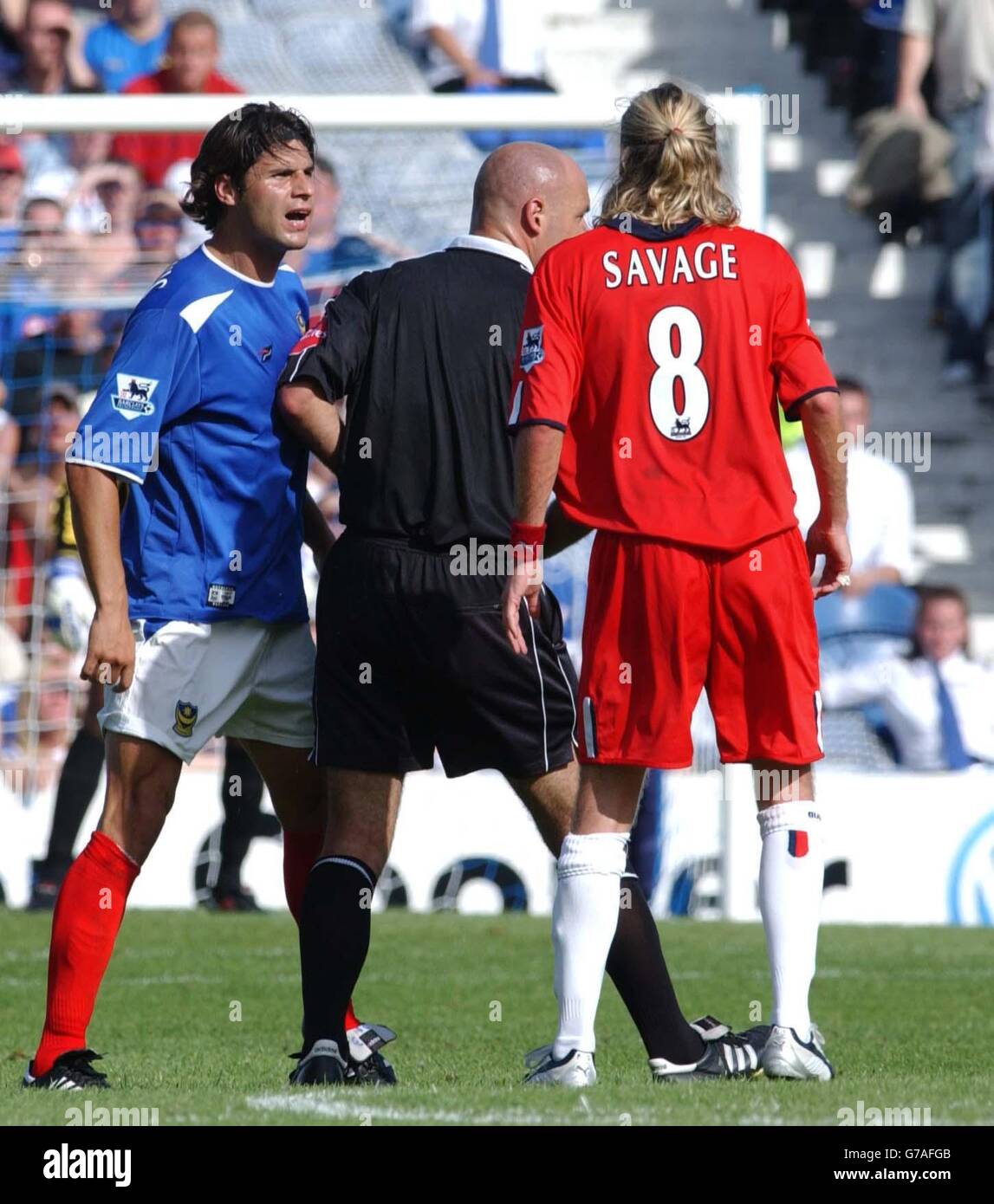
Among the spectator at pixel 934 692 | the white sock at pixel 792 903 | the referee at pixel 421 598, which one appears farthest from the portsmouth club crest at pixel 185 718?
the spectator at pixel 934 692

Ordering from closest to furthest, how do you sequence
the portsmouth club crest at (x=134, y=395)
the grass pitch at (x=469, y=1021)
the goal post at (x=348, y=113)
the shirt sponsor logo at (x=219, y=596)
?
the grass pitch at (x=469, y=1021), the portsmouth club crest at (x=134, y=395), the shirt sponsor logo at (x=219, y=596), the goal post at (x=348, y=113)

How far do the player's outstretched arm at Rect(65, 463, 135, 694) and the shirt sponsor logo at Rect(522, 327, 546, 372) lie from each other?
0.96m

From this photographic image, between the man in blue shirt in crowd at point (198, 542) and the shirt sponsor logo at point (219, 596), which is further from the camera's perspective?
the shirt sponsor logo at point (219, 596)

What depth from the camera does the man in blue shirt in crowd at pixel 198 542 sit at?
14.9 ft

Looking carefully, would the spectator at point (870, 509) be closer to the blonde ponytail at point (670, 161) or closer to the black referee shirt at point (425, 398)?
the black referee shirt at point (425, 398)

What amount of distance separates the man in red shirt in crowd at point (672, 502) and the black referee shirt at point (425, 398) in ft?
1.30

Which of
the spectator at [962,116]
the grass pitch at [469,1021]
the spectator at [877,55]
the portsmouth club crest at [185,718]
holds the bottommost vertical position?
the grass pitch at [469,1021]

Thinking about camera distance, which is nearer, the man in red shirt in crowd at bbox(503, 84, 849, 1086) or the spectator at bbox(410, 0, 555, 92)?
the man in red shirt in crowd at bbox(503, 84, 849, 1086)

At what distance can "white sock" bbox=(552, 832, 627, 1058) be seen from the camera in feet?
14.1

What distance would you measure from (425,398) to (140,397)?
0.62 meters

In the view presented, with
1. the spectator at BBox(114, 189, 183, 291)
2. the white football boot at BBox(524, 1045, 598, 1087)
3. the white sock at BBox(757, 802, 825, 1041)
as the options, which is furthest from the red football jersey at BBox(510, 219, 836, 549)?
the spectator at BBox(114, 189, 183, 291)

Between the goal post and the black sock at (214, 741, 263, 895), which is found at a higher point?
the goal post

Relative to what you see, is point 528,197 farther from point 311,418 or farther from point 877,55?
point 877,55

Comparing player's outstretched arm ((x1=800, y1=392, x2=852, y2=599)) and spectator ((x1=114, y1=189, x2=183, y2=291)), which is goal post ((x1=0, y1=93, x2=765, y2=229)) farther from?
player's outstretched arm ((x1=800, y1=392, x2=852, y2=599))
